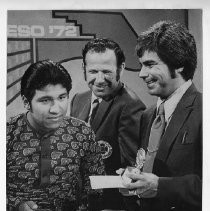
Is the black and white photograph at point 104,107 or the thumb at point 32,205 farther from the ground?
the black and white photograph at point 104,107

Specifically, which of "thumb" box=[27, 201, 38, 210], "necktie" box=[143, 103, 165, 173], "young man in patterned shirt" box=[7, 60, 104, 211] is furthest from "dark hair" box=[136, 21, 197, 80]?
"thumb" box=[27, 201, 38, 210]

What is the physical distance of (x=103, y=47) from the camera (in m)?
2.05

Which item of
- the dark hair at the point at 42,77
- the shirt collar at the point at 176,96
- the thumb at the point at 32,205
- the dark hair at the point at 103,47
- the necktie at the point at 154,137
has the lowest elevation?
the thumb at the point at 32,205

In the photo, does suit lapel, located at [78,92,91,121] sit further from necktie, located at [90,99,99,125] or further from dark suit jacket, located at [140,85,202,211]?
dark suit jacket, located at [140,85,202,211]

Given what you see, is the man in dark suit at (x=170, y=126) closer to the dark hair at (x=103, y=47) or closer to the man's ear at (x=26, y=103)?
the dark hair at (x=103, y=47)

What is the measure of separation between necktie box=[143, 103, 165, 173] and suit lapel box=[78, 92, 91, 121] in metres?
0.36

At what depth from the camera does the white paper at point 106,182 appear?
6.64 feet

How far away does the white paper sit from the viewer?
2025 millimetres

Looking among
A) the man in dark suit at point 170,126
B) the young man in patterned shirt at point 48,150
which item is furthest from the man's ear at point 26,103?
the man in dark suit at point 170,126

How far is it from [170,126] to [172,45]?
1.39 ft

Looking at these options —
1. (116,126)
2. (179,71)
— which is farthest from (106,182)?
(179,71)

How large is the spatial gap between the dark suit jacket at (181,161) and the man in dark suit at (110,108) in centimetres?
12

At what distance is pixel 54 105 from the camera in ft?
6.64

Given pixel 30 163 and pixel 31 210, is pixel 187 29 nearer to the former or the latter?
pixel 30 163
